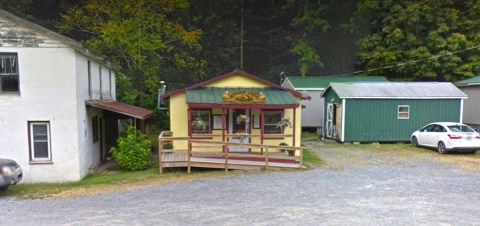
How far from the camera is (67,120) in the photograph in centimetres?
1127

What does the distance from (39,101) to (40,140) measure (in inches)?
51.7

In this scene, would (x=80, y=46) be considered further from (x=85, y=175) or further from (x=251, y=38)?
(x=251, y=38)

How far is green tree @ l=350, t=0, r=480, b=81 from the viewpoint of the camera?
1079 inches

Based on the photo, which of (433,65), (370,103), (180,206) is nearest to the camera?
(180,206)

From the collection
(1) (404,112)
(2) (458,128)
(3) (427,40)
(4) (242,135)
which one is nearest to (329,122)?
(1) (404,112)

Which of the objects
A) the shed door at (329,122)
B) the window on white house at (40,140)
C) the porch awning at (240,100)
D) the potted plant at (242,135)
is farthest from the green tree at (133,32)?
the window on white house at (40,140)

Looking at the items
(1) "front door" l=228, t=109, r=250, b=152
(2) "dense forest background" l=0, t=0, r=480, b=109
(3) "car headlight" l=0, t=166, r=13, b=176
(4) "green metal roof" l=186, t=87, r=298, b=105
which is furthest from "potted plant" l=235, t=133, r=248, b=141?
(2) "dense forest background" l=0, t=0, r=480, b=109

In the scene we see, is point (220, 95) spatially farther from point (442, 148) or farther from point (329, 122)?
point (442, 148)

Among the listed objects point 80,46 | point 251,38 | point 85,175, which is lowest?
point 85,175

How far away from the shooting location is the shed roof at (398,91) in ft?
62.3

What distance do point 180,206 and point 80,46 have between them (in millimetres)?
7112

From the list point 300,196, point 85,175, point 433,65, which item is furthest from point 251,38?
point 300,196

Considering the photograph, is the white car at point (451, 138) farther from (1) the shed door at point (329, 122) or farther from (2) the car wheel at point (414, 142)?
(1) the shed door at point (329, 122)

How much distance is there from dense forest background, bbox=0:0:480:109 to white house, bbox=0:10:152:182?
11.2m
